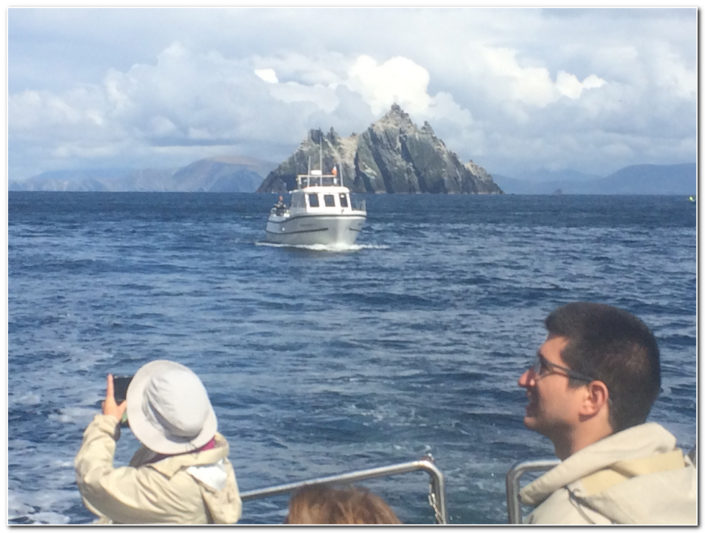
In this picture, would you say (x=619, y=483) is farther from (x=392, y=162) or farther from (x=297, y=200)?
(x=392, y=162)

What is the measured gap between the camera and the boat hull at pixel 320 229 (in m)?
36.8

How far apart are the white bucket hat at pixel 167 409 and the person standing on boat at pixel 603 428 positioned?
889 mm

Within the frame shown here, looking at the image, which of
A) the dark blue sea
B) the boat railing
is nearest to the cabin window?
the dark blue sea

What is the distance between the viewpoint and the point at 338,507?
1802 millimetres

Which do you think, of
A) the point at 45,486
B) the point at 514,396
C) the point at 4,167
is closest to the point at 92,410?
the point at 45,486

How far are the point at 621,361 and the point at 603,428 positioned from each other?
0.52 ft

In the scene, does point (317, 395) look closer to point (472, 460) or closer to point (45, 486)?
point (472, 460)

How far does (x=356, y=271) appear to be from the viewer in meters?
34.4

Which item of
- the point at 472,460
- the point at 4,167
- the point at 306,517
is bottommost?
the point at 472,460

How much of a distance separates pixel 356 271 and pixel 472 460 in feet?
79.0

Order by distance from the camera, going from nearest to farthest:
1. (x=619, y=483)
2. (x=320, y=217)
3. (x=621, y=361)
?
(x=619, y=483)
(x=621, y=361)
(x=320, y=217)

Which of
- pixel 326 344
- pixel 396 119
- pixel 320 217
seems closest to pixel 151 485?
pixel 326 344

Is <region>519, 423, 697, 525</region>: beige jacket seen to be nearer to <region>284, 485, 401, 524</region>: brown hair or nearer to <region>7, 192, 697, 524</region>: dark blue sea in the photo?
<region>284, 485, 401, 524</region>: brown hair

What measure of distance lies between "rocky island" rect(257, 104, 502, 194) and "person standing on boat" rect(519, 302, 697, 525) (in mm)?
129500
